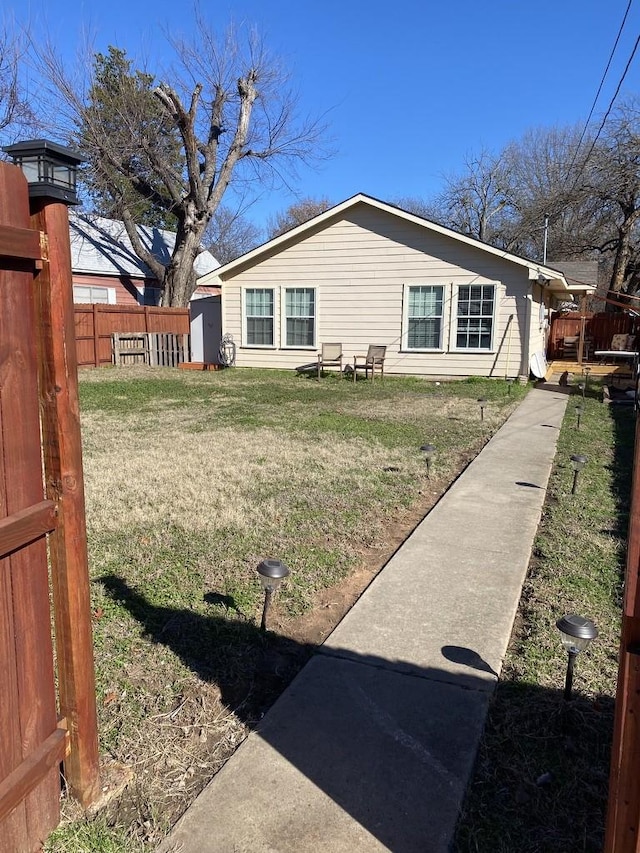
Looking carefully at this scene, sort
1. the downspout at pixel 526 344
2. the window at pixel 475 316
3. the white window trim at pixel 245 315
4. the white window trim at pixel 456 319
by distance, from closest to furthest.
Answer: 1. the downspout at pixel 526 344
2. the white window trim at pixel 456 319
3. the window at pixel 475 316
4. the white window trim at pixel 245 315

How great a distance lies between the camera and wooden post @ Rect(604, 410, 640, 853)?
1.34 m

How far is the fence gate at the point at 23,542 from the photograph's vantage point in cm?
164

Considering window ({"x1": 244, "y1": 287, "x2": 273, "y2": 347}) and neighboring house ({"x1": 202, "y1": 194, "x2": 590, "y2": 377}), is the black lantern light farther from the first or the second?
window ({"x1": 244, "y1": 287, "x2": 273, "y2": 347})

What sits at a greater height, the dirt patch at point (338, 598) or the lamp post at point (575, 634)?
the lamp post at point (575, 634)

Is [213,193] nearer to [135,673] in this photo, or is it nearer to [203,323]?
[203,323]

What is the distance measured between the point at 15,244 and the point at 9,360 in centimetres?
30

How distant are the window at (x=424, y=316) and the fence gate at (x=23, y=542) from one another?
1378cm

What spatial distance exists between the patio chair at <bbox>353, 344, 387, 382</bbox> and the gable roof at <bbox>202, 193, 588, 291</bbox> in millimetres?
3014

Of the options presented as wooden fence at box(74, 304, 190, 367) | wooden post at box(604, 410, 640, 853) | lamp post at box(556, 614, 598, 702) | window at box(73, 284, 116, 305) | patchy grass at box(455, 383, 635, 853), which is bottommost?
patchy grass at box(455, 383, 635, 853)

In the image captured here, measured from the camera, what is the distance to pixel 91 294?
69.6 feet

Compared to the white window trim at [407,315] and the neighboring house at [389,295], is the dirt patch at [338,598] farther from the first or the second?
the white window trim at [407,315]

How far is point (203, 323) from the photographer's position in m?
20.7

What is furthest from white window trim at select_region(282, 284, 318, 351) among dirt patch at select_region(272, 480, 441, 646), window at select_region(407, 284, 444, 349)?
dirt patch at select_region(272, 480, 441, 646)

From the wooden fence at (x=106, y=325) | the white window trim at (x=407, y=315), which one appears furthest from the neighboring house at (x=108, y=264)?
the white window trim at (x=407, y=315)
